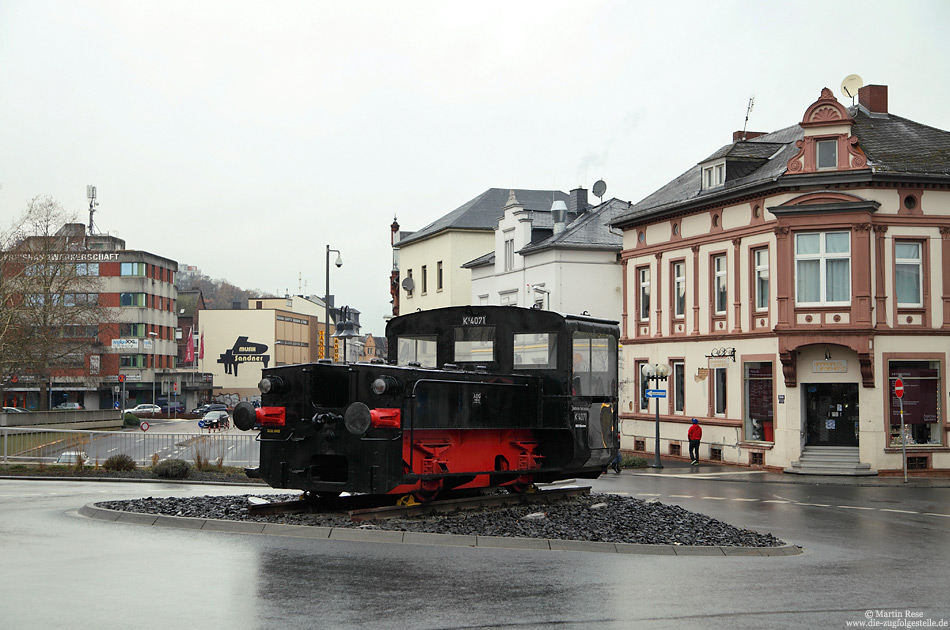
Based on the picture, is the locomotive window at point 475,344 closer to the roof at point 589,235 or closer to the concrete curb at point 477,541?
the concrete curb at point 477,541

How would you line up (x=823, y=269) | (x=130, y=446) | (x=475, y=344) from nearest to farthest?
(x=475, y=344), (x=130, y=446), (x=823, y=269)

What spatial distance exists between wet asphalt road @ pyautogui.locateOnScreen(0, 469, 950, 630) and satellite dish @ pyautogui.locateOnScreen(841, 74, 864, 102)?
24542mm

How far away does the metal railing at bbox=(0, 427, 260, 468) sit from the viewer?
84.6 feet

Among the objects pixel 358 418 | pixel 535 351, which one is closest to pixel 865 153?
pixel 535 351

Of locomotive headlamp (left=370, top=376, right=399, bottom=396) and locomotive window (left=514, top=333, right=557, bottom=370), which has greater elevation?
locomotive window (left=514, top=333, right=557, bottom=370)

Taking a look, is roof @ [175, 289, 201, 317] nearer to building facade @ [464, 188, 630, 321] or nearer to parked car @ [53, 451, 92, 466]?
building facade @ [464, 188, 630, 321]

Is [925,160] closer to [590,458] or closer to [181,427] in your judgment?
[590,458]

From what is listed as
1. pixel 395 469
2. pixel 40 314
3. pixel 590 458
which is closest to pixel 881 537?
pixel 590 458

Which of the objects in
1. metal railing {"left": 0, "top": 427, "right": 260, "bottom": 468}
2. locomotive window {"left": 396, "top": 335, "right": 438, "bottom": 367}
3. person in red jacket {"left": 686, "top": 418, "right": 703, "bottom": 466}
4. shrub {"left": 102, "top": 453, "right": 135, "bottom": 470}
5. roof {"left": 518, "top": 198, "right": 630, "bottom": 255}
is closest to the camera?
locomotive window {"left": 396, "top": 335, "right": 438, "bottom": 367}

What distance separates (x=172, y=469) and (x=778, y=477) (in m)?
17.0

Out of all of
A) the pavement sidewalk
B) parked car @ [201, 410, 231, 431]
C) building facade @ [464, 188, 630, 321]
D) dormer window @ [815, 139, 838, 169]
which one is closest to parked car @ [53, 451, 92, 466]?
the pavement sidewalk

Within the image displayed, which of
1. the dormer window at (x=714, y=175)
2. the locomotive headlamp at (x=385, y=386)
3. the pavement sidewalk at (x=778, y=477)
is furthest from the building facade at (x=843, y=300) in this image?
the locomotive headlamp at (x=385, y=386)

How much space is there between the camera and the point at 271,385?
14211mm

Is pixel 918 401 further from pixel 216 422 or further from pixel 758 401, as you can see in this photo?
pixel 216 422
